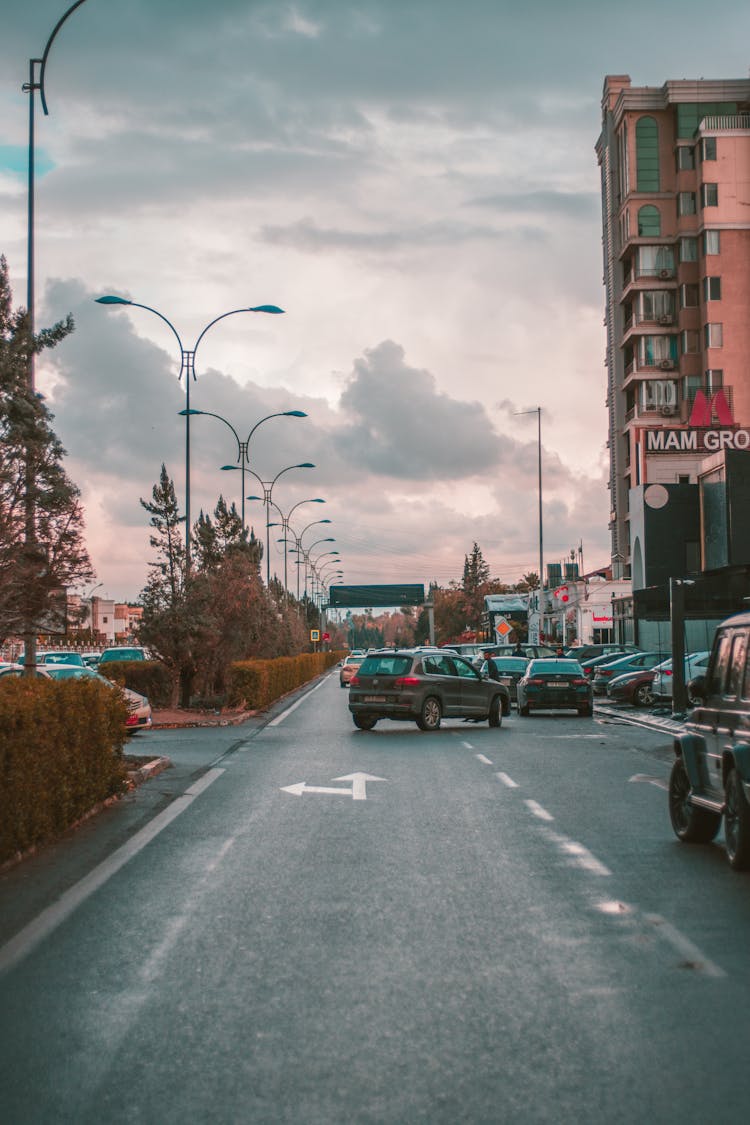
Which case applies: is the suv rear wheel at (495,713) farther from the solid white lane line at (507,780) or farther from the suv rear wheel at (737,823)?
the suv rear wheel at (737,823)

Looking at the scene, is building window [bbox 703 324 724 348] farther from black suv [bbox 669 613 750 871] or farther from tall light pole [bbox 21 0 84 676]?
black suv [bbox 669 613 750 871]

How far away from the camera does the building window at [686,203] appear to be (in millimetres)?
81562

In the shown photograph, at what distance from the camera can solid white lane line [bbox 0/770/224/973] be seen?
293 inches

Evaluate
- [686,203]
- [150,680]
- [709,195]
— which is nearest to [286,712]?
[150,680]

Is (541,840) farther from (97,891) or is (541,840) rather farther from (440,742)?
(440,742)

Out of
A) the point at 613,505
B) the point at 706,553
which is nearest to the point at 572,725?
the point at 706,553

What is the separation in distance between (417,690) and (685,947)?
20148 millimetres

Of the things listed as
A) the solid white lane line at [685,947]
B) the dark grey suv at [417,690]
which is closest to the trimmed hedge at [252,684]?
the dark grey suv at [417,690]

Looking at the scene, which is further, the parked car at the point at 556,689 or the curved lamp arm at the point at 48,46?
the parked car at the point at 556,689

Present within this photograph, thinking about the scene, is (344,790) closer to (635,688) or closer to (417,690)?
(417,690)

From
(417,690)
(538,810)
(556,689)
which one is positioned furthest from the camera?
(556,689)

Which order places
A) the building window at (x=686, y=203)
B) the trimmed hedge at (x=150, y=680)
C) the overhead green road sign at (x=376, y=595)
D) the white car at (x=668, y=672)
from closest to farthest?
the white car at (x=668, y=672)
the trimmed hedge at (x=150, y=680)
the building window at (x=686, y=203)
the overhead green road sign at (x=376, y=595)

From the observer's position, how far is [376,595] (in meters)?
142

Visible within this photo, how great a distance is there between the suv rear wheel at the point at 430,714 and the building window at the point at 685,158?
6268cm
